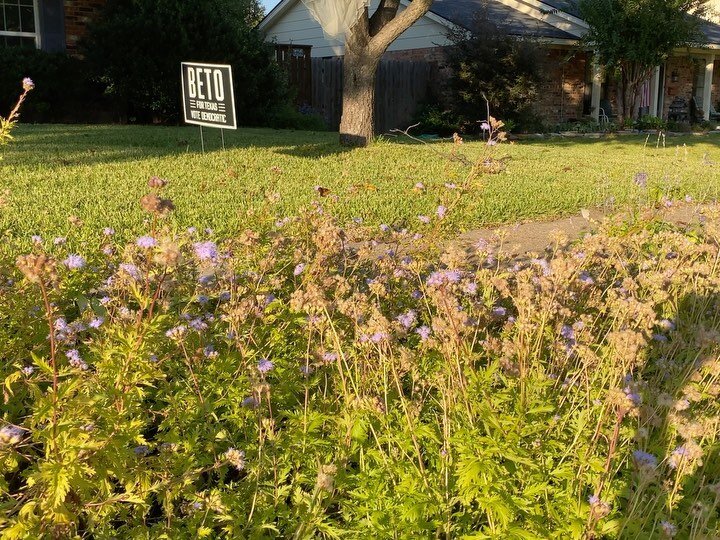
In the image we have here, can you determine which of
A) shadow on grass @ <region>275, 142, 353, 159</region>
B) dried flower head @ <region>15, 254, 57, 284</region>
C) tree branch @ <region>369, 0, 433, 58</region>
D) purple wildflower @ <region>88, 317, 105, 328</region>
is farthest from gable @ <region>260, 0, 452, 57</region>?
dried flower head @ <region>15, 254, 57, 284</region>

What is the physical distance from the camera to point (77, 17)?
1575 centimetres

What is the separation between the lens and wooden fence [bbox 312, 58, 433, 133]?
20766 millimetres

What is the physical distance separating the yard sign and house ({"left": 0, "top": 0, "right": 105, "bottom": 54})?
6.79 m

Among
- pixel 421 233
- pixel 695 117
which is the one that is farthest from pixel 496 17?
pixel 421 233

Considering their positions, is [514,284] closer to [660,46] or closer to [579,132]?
[579,132]

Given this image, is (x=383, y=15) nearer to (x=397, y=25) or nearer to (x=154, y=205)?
(x=397, y=25)

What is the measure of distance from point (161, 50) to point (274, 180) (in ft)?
27.5

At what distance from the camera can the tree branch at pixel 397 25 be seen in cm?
1238

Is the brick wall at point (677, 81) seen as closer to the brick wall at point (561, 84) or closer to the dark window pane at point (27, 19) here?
the brick wall at point (561, 84)

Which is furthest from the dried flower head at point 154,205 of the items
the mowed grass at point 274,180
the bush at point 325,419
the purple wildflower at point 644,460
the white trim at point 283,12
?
the white trim at point 283,12

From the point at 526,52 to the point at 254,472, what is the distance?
59.1 feet

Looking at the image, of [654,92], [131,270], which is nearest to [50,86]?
[131,270]

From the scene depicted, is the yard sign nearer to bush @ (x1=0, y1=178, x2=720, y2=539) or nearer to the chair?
bush @ (x1=0, y1=178, x2=720, y2=539)

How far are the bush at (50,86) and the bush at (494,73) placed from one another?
865 centimetres
